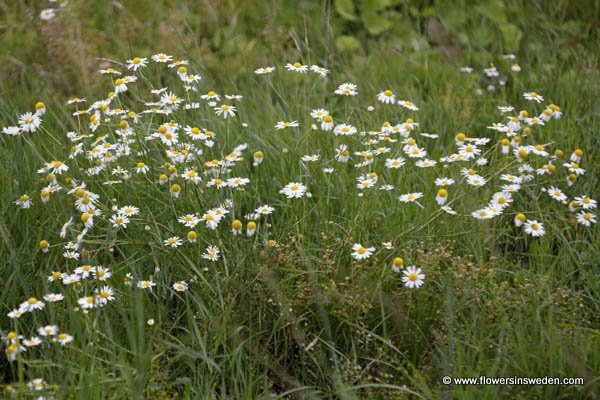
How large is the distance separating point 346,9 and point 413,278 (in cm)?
293

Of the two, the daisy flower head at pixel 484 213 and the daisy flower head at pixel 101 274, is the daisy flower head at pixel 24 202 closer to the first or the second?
the daisy flower head at pixel 101 274

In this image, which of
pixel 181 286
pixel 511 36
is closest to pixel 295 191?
pixel 181 286

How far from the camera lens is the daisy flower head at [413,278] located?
202cm

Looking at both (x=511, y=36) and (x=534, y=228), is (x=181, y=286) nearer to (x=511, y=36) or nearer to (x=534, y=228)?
(x=534, y=228)

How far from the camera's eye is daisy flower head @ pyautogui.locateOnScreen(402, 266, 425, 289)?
2.02 m

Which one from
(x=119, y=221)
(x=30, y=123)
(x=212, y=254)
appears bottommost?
(x=212, y=254)

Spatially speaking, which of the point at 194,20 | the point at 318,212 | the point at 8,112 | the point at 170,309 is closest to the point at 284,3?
the point at 194,20

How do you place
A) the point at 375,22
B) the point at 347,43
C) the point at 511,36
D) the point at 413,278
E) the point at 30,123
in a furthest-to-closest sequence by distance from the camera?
the point at 375,22, the point at 347,43, the point at 511,36, the point at 30,123, the point at 413,278

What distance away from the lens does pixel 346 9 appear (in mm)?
4602

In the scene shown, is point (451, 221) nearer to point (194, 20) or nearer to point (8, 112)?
point (8, 112)

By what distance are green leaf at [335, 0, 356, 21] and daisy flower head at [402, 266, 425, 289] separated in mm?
2834

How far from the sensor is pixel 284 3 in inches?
182

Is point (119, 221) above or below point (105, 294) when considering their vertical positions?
above

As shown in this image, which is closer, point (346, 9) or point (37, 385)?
point (37, 385)
